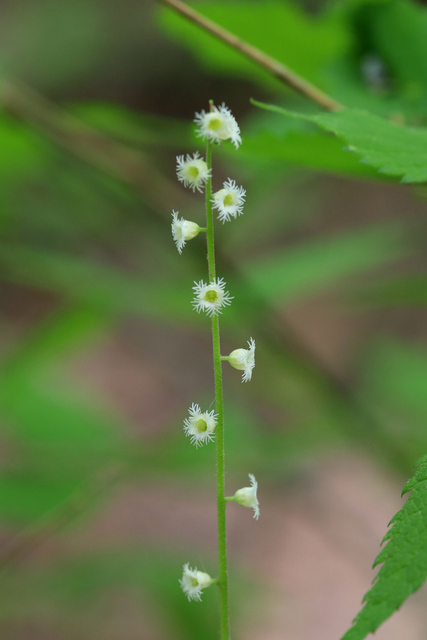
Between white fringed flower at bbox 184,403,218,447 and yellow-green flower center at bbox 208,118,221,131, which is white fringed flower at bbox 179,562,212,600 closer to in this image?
white fringed flower at bbox 184,403,218,447

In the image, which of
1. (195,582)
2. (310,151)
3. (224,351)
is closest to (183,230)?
(195,582)

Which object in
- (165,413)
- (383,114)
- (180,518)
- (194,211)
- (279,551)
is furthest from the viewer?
(165,413)

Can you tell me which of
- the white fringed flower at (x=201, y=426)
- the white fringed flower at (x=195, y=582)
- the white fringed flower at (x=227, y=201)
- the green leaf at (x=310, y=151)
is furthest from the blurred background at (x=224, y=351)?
the white fringed flower at (x=195, y=582)

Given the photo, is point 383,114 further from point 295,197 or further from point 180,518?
point 180,518

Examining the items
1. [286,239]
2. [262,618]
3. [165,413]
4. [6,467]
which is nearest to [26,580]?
[6,467]

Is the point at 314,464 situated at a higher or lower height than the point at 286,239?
lower

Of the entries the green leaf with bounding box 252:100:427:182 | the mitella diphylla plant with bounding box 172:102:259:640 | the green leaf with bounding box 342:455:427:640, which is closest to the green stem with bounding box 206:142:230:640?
the mitella diphylla plant with bounding box 172:102:259:640

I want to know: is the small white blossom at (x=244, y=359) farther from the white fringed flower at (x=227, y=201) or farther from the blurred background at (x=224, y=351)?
the blurred background at (x=224, y=351)
